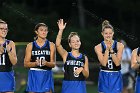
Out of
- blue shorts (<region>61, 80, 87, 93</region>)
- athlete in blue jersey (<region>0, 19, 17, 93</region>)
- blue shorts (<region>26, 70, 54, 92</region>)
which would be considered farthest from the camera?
blue shorts (<region>26, 70, 54, 92</region>)

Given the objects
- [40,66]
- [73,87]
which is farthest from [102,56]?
[40,66]

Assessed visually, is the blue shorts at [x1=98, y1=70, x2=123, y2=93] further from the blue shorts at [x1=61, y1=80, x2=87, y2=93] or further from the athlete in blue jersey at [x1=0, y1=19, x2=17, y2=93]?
the athlete in blue jersey at [x1=0, y1=19, x2=17, y2=93]

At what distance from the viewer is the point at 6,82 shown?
9.22 meters

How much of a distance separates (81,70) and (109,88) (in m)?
Result: 0.64

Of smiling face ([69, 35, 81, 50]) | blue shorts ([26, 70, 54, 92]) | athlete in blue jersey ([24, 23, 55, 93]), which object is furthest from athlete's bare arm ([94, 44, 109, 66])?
blue shorts ([26, 70, 54, 92])

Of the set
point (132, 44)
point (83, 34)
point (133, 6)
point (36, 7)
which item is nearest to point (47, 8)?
point (36, 7)

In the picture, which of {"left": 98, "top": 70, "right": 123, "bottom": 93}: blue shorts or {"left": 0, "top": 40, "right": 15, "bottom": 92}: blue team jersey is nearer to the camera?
{"left": 0, "top": 40, "right": 15, "bottom": 92}: blue team jersey

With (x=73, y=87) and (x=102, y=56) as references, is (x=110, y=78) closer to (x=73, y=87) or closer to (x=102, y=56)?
(x=102, y=56)

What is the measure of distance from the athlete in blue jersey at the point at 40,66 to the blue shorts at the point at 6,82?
14.3 inches

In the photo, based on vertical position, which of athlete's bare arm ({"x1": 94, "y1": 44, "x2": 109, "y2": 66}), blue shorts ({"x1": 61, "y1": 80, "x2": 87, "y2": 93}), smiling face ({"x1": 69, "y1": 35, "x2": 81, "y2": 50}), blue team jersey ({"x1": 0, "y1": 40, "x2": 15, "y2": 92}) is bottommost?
blue shorts ({"x1": 61, "y1": 80, "x2": 87, "y2": 93})

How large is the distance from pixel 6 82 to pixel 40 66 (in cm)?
68

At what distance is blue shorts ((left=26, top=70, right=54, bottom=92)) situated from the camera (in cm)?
941

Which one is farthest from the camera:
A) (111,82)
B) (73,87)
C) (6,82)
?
(111,82)

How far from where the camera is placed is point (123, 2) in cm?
2792
